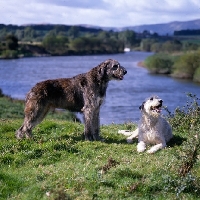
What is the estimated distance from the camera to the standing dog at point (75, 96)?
1143cm

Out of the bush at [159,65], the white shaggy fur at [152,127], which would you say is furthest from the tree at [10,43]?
the white shaggy fur at [152,127]

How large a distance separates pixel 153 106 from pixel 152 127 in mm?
628

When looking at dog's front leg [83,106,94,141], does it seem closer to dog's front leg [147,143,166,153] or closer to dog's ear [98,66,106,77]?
dog's ear [98,66,106,77]

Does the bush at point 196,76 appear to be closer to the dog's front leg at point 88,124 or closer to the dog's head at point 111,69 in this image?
the dog's head at point 111,69

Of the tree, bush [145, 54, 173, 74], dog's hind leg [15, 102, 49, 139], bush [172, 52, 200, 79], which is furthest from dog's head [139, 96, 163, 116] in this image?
the tree

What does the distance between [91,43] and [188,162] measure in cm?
17686

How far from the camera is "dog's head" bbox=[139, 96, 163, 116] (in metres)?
10.6

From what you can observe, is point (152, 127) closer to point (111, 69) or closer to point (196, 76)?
point (111, 69)

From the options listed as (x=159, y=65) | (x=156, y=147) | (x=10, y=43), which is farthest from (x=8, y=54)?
(x=156, y=147)

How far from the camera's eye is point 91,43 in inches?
7195

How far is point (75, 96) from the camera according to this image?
459 inches

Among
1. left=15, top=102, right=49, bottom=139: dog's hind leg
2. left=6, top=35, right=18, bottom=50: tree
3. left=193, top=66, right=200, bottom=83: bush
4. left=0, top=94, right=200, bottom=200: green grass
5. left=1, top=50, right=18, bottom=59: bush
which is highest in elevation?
left=15, top=102, right=49, bottom=139: dog's hind leg

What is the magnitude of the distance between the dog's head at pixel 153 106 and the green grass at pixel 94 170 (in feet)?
3.17

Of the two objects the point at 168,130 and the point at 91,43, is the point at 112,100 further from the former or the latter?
the point at 91,43
